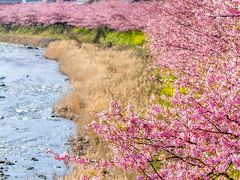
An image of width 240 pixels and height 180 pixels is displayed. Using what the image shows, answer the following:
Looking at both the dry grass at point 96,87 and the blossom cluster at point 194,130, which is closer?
the blossom cluster at point 194,130

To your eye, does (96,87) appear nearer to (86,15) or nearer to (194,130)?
(194,130)

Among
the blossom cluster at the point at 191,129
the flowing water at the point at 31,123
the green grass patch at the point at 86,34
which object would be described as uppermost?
the blossom cluster at the point at 191,129

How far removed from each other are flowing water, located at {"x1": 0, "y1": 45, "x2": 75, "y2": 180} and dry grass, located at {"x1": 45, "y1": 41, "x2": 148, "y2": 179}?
0.62m

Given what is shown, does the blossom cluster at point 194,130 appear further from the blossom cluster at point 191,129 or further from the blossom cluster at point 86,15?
the blossom cluster at point 86,15

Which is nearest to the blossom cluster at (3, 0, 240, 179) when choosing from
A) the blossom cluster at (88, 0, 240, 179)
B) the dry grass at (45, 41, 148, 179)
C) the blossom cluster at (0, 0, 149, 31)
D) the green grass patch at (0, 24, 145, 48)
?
the blossom cluster at (88, 0, 240, 179)

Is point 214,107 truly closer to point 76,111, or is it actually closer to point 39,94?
point 76,111

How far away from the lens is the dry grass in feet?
47.1

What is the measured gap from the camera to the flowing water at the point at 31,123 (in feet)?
43.0

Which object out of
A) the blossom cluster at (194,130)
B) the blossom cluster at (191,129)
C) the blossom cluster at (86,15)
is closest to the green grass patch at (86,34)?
the blossom cluster at (86,15)

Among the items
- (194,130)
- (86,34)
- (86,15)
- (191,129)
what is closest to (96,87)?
(194,130)

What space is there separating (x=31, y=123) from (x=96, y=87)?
3934 millimetres

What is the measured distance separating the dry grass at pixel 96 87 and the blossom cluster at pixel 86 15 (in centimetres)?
564

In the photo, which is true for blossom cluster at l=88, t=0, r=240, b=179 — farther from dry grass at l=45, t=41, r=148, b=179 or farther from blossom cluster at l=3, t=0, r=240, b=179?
dry grass at l=45, t=41, r=148, b=179

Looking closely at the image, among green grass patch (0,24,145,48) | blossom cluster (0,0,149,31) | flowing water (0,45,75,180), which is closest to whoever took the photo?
flowing water (0,45,75,180)
